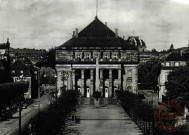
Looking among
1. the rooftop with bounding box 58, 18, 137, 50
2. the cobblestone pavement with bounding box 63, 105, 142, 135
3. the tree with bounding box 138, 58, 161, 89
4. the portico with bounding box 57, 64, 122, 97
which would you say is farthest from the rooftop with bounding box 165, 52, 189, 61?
the cobblestone pavement with bounding box 63, 105, 142, 135

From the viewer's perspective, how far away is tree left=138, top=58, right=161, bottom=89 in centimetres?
11452

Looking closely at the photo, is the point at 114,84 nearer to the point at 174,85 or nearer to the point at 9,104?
the point at 9,104

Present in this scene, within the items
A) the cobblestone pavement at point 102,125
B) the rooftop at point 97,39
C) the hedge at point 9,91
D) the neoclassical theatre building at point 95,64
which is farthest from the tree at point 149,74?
the cobblestone pavement at point 102,125

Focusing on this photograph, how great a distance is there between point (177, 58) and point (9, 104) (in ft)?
127

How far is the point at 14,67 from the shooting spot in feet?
363

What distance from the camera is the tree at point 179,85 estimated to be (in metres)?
60.2

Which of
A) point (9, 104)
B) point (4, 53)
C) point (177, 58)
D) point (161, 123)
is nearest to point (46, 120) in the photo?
point (161, 123)

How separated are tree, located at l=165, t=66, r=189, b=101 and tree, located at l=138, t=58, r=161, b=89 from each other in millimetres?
42557

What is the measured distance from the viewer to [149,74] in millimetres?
122000

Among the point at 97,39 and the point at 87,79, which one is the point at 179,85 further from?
the point at 97,39

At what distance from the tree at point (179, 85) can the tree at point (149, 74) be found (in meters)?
42.6

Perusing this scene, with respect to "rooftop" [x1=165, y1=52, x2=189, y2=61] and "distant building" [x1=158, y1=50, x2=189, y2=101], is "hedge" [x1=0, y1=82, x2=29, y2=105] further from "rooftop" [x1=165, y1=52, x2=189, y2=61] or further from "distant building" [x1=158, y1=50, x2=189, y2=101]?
"rooftop" [x1=165, y1=52, x2=189, y2=61]

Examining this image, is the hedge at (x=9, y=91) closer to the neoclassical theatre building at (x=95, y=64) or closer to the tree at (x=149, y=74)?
the neoclassical theatre building at (x=95, y=64)

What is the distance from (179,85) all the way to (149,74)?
61.2 m
